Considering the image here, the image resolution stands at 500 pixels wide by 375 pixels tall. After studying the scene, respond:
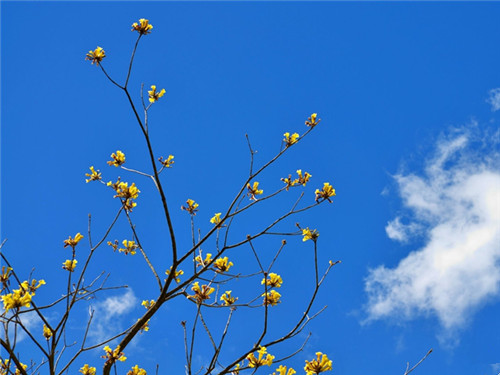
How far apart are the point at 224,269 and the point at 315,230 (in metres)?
0.93

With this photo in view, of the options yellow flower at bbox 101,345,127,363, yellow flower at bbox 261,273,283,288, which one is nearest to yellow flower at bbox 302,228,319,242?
yellow flower at bbox 261,273,283,288

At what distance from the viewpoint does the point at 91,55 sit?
4.08 meters

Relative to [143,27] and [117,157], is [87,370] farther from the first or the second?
[143,27]

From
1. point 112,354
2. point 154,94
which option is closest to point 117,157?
point 154,94

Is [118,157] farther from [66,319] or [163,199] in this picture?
[66,319]

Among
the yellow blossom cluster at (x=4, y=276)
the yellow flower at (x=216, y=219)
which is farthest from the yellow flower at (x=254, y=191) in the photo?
the yellow blossom cluster at (x=4, y=276)

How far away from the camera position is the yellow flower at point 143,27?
160 inches

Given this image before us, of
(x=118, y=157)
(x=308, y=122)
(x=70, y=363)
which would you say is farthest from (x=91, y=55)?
(x=70, y=363)

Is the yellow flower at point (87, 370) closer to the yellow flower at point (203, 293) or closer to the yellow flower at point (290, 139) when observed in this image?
the yellow flower at point (203, 293)

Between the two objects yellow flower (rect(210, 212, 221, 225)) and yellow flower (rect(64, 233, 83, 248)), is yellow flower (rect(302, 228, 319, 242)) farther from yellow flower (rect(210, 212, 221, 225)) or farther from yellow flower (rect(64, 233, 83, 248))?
yellow flower (rect(64, 233, 83, 248))

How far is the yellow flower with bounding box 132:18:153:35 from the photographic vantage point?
4062 millimetres

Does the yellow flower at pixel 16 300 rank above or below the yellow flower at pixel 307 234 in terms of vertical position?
above

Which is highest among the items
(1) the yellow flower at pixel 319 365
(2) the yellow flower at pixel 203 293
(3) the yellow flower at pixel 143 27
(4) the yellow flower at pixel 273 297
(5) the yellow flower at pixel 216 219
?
(3) the yellow flower at pixel 143 27

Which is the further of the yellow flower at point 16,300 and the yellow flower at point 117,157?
the yellow flower at point 117,157
